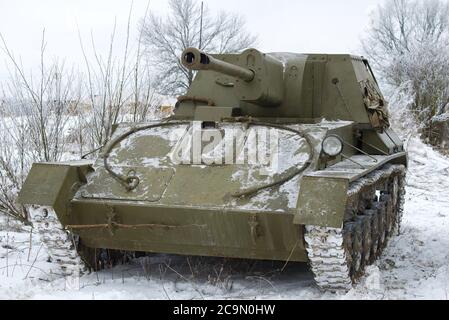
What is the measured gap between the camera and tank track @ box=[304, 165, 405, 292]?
17.0ft

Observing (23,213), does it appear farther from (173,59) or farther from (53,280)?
(173,59)

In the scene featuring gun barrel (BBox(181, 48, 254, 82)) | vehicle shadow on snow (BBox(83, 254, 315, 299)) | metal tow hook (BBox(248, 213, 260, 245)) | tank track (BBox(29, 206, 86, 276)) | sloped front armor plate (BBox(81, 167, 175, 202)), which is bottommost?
vehicle shadow on snow (BBox(83, 254, 315, 299))

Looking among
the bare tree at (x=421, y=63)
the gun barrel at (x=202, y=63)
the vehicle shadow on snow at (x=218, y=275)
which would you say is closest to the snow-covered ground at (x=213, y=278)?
the vehicle shadow on snow at (x=218, y=275)

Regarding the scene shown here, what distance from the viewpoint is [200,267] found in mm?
6613

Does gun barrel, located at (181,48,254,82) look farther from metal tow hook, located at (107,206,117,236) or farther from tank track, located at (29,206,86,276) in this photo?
tank track, located at (29,206,86,276)

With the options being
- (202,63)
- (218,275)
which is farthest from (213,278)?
(202,63)

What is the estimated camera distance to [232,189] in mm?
5680

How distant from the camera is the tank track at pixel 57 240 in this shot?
5.90 meters

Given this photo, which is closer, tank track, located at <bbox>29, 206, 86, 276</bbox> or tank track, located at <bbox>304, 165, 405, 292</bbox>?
tank track, located at <bbox>304, 165, 405, 292</bbox>

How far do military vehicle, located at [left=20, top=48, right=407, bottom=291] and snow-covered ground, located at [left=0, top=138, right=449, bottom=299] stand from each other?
0.23 metres

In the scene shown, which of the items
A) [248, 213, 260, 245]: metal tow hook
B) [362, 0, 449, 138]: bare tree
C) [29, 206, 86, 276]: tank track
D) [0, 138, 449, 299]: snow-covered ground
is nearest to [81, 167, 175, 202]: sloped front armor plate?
[29, 206, 86, 276]: tank track

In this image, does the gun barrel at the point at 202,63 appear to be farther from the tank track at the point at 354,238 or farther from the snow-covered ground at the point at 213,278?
the snow-covered ground at the point at 213,278

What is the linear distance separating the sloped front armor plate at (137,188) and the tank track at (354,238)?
1422mm
